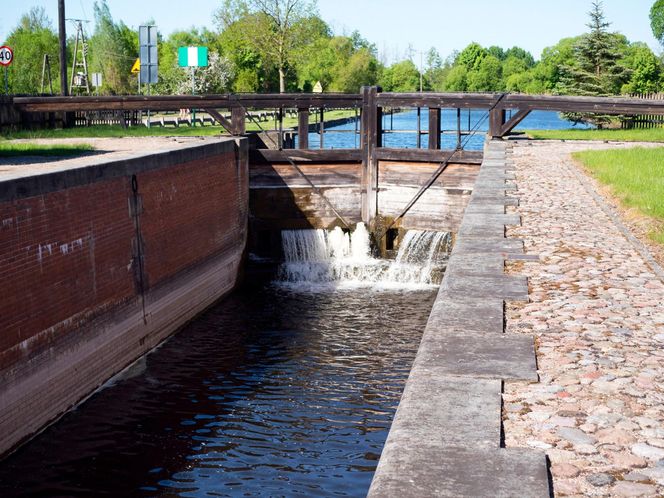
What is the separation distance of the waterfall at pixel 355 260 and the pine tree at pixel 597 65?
22.4 m

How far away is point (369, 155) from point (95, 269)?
10660 millimetres

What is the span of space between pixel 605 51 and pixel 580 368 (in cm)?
4026

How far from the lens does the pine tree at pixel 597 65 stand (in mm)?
41125

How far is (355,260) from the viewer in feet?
70.4

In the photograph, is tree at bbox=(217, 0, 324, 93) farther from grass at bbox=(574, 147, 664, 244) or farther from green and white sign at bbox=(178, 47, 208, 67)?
grass at bbox=(574, 147, 664, 244)

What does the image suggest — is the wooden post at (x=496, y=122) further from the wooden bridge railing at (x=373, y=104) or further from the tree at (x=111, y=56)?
the tree at (x=111, y=56)

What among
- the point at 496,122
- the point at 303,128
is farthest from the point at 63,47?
the point at 496,122

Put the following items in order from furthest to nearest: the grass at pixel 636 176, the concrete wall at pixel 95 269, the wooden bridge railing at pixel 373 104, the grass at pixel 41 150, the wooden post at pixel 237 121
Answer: the wooden post at pixel 237 121, the wooden bridge railing at pixel 373 104, the grass at pixel 41 150, the grass at pixel 636 176, the concrete wall at pixel 95 269

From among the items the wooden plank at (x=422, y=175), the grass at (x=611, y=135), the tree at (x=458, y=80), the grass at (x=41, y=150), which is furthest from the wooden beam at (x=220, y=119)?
the tree at (x=458, y=80)

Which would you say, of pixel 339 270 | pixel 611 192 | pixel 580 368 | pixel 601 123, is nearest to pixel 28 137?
pixel 339 270

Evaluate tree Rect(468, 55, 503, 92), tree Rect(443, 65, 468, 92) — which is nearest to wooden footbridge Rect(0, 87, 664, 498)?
tree Rect(468, 55, 503, 92)

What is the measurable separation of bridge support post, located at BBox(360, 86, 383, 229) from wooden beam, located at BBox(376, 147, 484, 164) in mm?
255

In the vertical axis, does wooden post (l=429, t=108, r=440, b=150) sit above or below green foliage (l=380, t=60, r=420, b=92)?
below

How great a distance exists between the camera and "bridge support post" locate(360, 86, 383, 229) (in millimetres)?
21672
